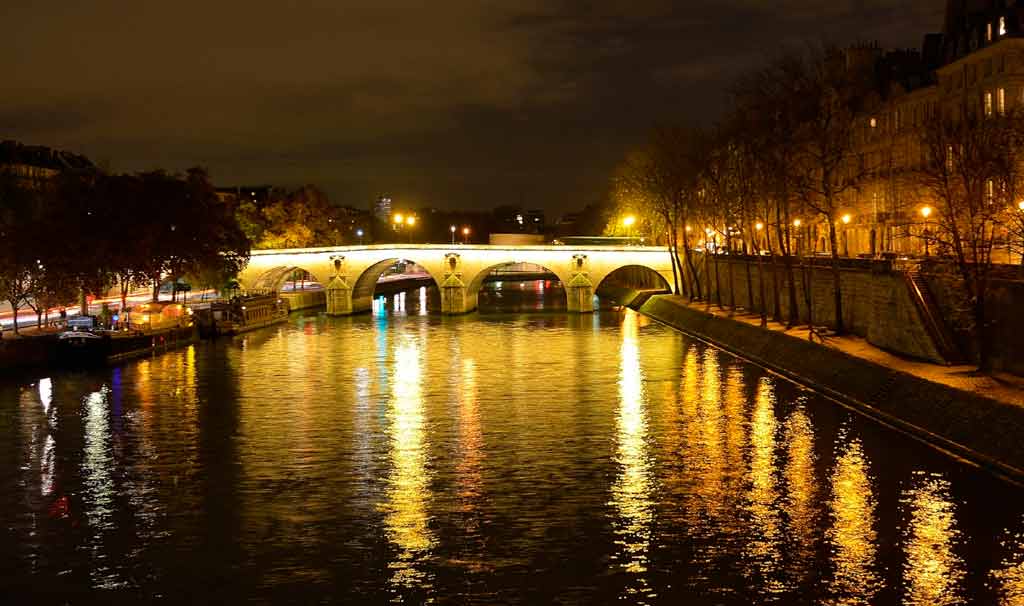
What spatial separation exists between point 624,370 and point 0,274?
34175mm

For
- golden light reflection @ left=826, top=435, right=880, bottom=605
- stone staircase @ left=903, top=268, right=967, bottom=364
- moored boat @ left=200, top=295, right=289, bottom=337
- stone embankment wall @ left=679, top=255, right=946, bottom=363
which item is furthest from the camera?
moored boat @ left=200, top=295, right=289, bottom=337

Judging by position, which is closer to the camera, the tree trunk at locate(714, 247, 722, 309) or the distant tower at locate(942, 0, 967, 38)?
the distant tower at locate(942, 0, 967, 38)

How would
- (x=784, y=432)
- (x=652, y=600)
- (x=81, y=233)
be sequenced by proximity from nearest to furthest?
(x=652, y=600) → (x=784, y=432) → (x=81, y=233)

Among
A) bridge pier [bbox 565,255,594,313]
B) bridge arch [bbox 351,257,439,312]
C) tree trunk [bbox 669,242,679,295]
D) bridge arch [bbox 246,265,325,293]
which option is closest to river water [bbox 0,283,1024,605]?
tree trunk [bbox 669,242,679,295]

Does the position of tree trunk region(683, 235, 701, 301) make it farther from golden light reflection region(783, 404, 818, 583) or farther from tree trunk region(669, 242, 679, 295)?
golden light reflection region(783, 404, 818, 583)

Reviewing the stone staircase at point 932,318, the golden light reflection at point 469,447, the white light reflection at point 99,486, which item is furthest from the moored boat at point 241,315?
the stone staircase at point 932,318

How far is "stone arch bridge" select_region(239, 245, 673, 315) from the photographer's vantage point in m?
101

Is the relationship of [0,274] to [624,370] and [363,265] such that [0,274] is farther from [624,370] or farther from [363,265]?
[363,265]

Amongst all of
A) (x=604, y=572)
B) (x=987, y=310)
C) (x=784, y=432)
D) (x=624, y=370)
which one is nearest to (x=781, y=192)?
(x=624, y=370)

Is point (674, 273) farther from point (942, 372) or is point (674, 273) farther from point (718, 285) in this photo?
point (942, 372)

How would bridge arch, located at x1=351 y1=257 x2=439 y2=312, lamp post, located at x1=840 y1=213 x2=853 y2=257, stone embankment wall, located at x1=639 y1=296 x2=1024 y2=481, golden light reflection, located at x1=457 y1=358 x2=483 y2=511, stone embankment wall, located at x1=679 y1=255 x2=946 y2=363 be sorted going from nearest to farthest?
golden light reflection, located at x1=457 y1=358 x2=483 y2=511
stone embankment wall, located at x1=639 y1=296 x2=1024 y2=481
stone embankment wall, located at x1=679 y1=255 x2=946 y2=363
lamp post, located at x1=840 y1=213 x2=853 y2=257
bridge arch, located at x1=351 y1=257 x2=439 y2=312

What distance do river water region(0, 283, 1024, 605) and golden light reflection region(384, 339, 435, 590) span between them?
0.32ft

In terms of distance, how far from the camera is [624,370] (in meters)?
56.8

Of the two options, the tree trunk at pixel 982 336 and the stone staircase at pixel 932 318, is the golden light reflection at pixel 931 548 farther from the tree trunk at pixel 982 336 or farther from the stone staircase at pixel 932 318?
the stone staircase at pixel 932 318
